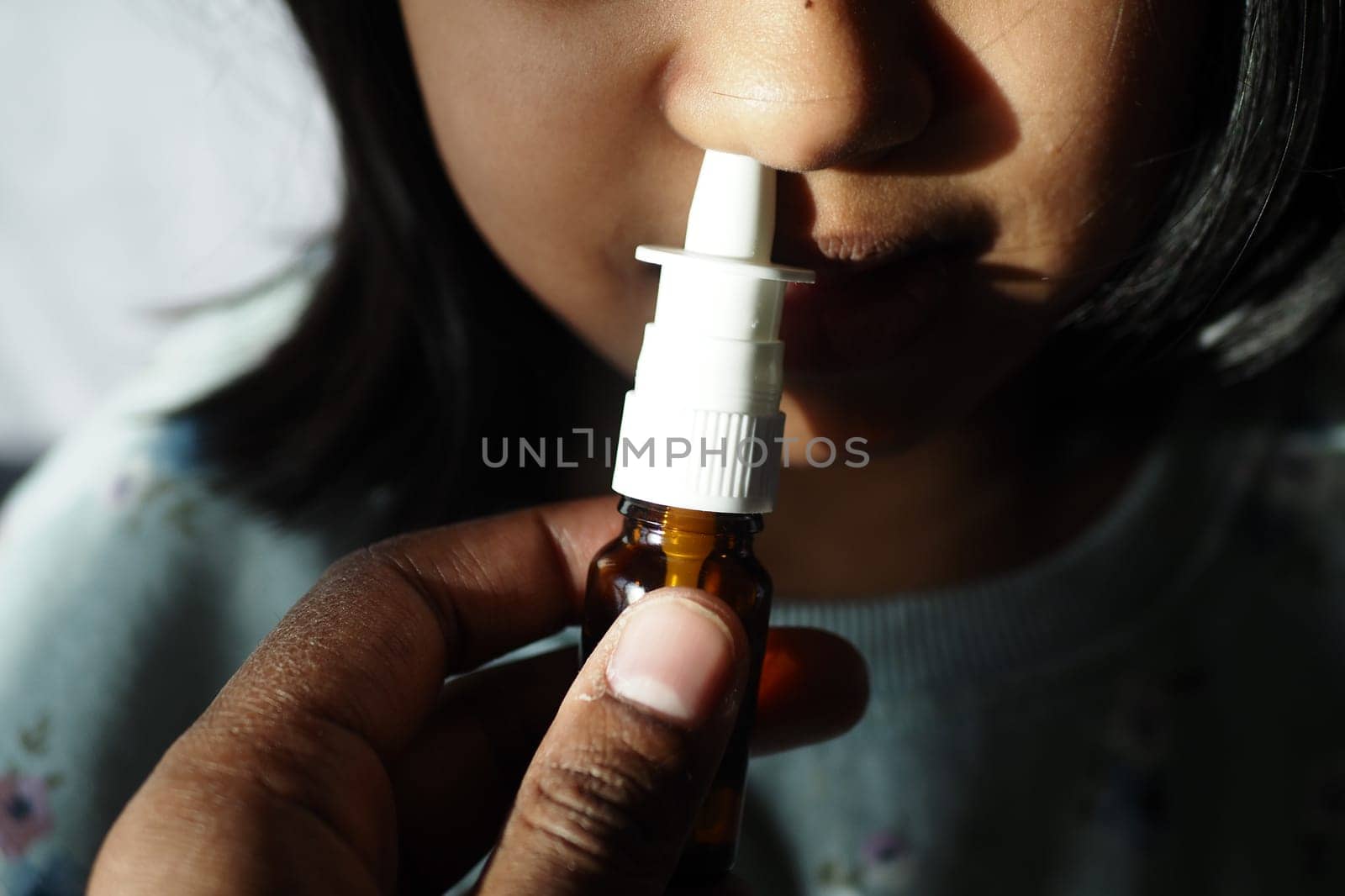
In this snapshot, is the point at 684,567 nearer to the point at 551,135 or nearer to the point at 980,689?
the point at 551,135

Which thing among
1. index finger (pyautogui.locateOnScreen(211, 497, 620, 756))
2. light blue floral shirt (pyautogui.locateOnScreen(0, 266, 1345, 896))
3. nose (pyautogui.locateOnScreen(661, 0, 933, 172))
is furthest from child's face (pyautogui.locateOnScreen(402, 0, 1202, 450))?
light blue floral shirt (pyautogui.locateOnScreen(0, 266, 1345, 896))

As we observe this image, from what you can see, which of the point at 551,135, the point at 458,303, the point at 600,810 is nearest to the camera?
the point at 600,810

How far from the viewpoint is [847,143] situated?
0.37 meters

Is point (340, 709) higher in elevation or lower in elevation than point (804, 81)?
lower

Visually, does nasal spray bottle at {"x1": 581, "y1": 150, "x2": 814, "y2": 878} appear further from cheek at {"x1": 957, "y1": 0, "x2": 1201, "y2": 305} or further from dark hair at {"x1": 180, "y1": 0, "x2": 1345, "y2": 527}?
dark hair at {"x1": 180, "y1": 0, "x2": 1345, "y2": 527}

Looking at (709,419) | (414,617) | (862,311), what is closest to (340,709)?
(414,617)

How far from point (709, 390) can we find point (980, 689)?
0.40 m

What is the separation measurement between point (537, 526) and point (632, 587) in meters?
0.09

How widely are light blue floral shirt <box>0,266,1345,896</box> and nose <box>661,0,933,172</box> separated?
35 centimetres

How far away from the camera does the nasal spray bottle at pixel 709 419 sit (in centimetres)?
35

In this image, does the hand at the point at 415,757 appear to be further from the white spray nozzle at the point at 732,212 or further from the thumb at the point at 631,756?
the white spray nozzle at the point at 732,212

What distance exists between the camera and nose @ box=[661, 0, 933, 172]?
36 centimetres

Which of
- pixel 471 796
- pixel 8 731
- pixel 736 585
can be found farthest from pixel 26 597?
pixel 736 585

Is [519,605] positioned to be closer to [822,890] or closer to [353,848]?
[353,848]
